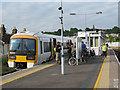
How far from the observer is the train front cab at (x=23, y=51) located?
16.3 m

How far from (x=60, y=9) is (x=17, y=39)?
648 cm

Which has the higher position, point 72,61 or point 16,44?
point 16,44

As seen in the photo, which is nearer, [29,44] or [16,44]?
[29,44]

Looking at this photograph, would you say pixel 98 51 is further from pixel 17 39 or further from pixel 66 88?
pixel 66 88

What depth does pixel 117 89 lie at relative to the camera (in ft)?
25.3

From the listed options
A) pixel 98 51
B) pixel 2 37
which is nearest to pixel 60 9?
pixel 98 51

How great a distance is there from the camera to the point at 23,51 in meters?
16.5

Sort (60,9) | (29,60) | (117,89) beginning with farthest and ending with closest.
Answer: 1. (29,60)
2. (60,9)
3. (117,89)

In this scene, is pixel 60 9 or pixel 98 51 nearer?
pixel 60 9

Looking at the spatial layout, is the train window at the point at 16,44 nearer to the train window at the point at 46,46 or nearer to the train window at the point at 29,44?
the train window at the point at 29,44

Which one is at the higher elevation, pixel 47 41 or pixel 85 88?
pixel 47 41

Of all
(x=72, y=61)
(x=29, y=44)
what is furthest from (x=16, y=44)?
(x=72, y=61)

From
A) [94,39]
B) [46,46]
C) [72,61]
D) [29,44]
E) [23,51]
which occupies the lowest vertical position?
[72,61]

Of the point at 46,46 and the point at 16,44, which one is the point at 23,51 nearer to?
the point at 16,44
